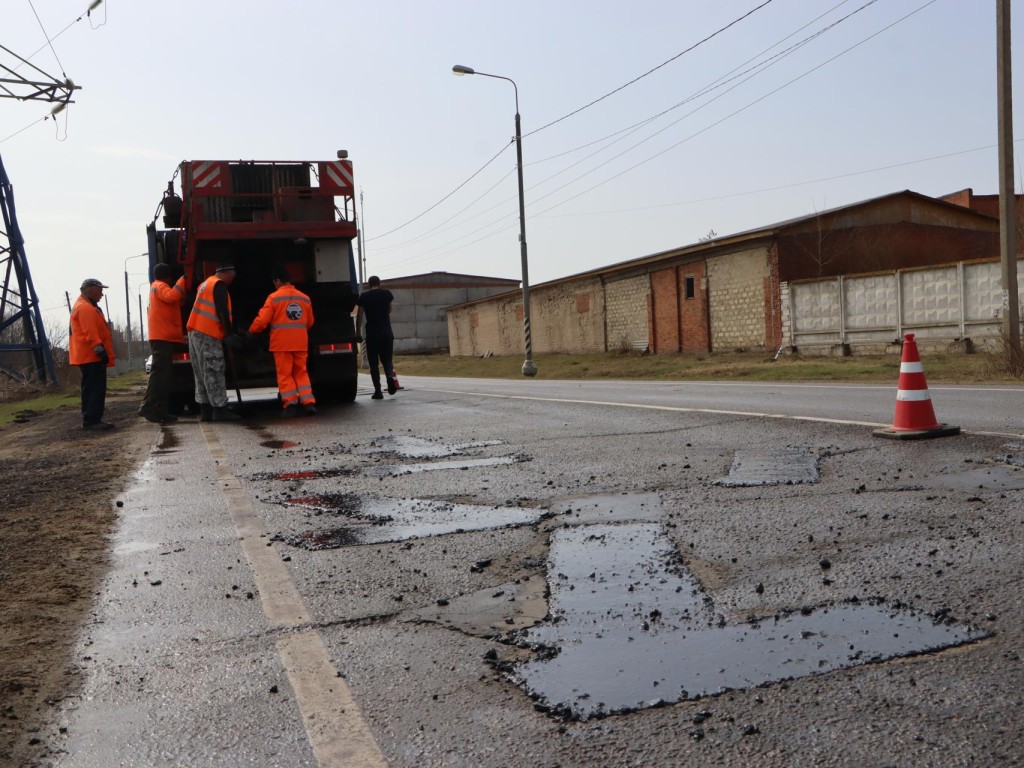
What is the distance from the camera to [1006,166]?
15922mm

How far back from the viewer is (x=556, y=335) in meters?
44.4

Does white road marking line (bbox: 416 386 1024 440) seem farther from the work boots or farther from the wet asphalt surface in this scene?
the work boots

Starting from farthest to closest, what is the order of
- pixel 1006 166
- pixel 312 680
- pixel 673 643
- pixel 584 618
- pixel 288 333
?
1. pixel 1006 166
2. pixel 288 333
3. pixel 584 618
4. pixel 673 643
5. pixel 312 680

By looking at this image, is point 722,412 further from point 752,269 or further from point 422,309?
point 422,309

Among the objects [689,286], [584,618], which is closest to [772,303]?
[689,286]

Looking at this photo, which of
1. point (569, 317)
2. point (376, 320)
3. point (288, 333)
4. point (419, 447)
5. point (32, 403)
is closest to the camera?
point (419, 447)

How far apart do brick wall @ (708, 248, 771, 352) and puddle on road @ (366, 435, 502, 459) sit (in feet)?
74.6

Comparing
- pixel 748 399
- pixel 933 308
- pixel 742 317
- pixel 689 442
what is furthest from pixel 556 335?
pixel 689 442

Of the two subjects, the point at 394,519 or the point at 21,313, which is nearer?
the point at 394,519

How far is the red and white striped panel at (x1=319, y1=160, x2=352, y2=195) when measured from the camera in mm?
13438

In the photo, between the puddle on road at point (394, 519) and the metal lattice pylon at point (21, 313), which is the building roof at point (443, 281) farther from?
the puddle on road at point (394, 519)

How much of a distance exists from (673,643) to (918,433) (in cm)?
463

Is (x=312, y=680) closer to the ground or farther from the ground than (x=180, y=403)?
closer to the ground

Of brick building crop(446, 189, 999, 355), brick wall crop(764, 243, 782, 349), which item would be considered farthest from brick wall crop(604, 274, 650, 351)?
brick wall crop(764, 243, 782, 349)
